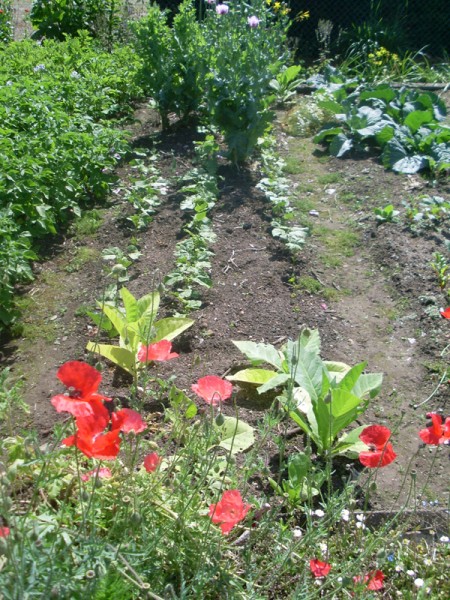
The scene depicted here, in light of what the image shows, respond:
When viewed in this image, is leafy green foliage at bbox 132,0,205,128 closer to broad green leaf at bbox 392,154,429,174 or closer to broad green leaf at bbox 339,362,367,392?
broad green leaf at bbox 392,154,429,174

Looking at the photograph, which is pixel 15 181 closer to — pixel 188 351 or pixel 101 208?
pixel 101 208

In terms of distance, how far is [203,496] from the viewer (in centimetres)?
279

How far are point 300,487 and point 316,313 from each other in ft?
4.86

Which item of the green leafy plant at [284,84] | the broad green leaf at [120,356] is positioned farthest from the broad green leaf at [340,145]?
the broad green leaf at [120,356]

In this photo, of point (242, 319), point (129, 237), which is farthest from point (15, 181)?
point (242, 319)

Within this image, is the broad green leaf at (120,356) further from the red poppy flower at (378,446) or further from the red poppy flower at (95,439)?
the red poppy flower at (95,439)

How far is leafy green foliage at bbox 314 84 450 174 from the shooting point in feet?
19.5

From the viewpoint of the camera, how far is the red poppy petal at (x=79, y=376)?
6.61 feet

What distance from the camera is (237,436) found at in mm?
3135

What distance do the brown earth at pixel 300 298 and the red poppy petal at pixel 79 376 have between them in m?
0.96

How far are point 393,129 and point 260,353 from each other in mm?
3395

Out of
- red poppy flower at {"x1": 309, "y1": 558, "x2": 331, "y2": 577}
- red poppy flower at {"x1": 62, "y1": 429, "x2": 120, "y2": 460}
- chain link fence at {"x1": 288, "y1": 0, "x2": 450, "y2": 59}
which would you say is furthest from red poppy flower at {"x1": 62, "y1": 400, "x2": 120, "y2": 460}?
chain link fence at {"x1": 288, "y1": 0, "x2": 450, "y2": 59}

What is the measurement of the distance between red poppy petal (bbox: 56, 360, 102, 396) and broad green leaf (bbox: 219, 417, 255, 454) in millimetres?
1021

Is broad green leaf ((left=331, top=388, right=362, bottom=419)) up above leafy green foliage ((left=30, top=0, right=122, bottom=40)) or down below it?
below
